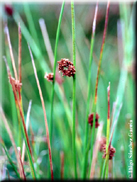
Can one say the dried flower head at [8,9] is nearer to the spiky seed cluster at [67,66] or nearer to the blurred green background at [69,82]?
the blurred green background at [69,82]

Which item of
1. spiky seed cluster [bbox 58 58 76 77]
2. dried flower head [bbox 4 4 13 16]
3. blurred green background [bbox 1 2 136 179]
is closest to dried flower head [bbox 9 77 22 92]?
spiky seed cluster [bbox 58 58 76 77]

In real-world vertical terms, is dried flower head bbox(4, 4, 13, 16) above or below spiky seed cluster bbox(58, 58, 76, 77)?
above

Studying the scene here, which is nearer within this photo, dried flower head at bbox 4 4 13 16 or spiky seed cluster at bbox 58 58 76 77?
spiky seed cluster at bbox 58 58 76 77

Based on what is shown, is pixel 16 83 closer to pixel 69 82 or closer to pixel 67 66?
pixel 67 66

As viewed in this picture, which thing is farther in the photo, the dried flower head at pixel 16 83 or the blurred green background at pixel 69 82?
the blurred green background at pixel 69 82

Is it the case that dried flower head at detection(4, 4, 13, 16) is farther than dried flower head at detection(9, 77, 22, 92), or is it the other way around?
dried flower head at detection(4, 4, 13, 16)

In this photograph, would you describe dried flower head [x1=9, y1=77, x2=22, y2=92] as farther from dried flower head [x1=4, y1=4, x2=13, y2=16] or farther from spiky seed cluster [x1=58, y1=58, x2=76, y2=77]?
dried flower head [x1=4, y1=4, x2=13, y2=16]

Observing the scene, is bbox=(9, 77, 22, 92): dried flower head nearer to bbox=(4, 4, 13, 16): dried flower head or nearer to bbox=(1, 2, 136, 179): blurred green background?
bbox=(1, 2, 136, 179): blurred green background

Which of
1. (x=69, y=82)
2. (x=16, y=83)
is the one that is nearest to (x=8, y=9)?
(x=69, y=82)

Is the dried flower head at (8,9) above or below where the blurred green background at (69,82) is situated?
above

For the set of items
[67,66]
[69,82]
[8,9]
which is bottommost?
[69,82]

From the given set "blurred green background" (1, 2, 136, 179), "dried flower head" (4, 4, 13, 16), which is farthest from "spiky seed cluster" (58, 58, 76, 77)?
"dried flower head" (4, 4, 13, 16)

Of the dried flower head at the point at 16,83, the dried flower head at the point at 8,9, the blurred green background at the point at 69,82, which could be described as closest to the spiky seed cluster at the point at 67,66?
the dried flower head at the point at 16,83
